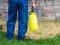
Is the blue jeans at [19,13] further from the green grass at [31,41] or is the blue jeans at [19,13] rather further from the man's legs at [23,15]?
the green grass at [31,41]

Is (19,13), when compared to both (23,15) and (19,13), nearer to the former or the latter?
(19,13)

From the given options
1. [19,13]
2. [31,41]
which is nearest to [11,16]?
[19,13]

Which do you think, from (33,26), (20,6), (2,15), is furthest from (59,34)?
(2,15)

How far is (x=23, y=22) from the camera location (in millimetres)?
6238

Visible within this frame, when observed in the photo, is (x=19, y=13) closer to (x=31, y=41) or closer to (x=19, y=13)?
(x=19, y=13)

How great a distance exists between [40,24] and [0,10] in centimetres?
125

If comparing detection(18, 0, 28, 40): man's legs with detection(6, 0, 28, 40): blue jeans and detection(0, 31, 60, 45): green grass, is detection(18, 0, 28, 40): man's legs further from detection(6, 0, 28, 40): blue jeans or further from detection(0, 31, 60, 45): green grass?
detection(0, 31, 60, 45): green grass

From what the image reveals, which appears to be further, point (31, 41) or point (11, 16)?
point (31, 41)

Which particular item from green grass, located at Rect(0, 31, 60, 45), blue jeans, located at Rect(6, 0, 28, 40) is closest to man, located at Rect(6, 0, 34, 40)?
blue jeans, located at Rect(6, 0, 28, 40)

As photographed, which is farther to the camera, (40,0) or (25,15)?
(40,0)

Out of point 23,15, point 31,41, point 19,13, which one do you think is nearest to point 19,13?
point 19,13

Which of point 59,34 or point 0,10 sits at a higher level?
point 0,10

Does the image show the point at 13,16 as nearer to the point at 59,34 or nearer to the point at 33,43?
the point at 33,43

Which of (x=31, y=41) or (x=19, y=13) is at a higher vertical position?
(x=19, y=13)
